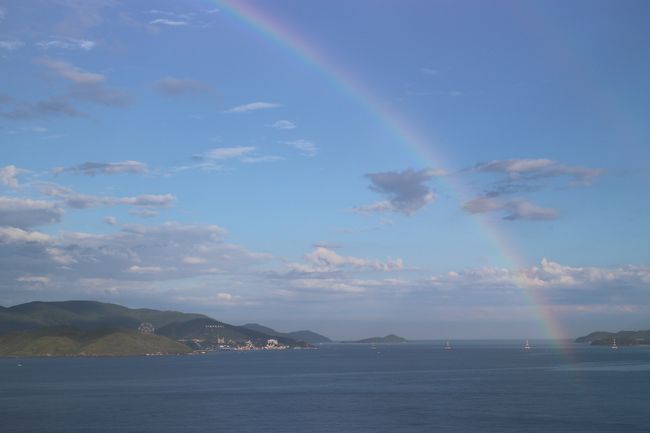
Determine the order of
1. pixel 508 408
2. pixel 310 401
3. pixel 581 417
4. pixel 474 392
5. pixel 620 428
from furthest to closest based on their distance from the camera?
pixel 474 392, pixel 310 401, pixel 508 408, pixel 581 417, pixel 620 428

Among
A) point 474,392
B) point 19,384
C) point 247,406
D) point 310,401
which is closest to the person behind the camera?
point 247,406

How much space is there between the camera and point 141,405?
108625 mm

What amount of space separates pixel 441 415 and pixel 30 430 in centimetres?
5330

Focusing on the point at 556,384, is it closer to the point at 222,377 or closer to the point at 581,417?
the point at 581,417

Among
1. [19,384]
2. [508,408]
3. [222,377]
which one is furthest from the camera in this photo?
[222,377]

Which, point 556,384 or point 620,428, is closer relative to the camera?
point 620,428

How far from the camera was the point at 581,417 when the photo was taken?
89.2m

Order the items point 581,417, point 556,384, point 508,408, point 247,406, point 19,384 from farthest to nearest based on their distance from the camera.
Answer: point 19,384
point 556,384
point 247,406
point 508,408
point 581,417

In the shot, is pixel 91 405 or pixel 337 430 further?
pixel 91 405

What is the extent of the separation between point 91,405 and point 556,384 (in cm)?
9439

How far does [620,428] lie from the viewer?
79.8 m

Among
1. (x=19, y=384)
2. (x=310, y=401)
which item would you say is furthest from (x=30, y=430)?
(x=19, y=384)

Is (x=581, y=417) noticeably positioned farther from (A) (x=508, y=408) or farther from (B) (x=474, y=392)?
(B) (x=474, y=392)

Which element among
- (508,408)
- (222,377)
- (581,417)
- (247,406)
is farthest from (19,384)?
(581,417)
